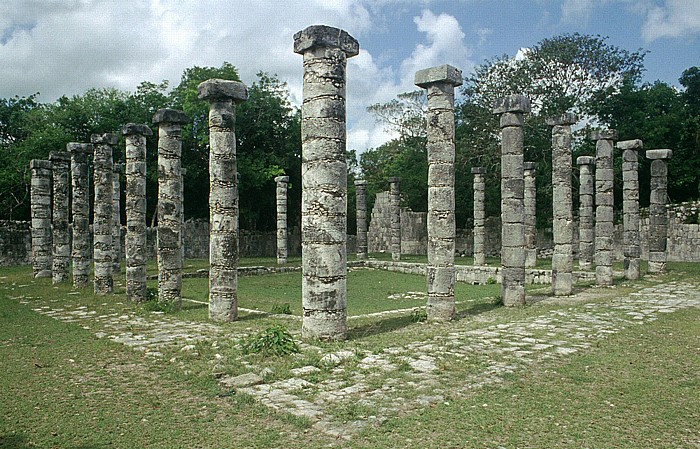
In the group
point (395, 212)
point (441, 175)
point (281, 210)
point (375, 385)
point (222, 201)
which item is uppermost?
point (441, 175)

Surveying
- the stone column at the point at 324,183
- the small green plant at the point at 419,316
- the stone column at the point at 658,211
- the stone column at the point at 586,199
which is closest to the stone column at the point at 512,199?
the small green plant at the point at 419,316

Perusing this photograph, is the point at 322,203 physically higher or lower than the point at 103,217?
higher

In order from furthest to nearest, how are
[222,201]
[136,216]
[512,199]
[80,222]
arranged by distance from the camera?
1. [80,222]
2. [136,216]
3. [512,199]
4. [222,201]

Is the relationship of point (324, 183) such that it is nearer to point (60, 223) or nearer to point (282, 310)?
point (282, 310)

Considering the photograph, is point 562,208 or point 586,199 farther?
point 586,199

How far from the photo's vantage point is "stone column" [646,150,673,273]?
22.3m

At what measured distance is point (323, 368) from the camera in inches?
323

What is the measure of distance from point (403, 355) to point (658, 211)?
17652 mm

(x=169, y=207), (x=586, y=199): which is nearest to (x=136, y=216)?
(x=169, y=207)

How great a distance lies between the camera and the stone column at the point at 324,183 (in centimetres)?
1001

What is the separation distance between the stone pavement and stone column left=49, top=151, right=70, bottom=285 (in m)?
6.28

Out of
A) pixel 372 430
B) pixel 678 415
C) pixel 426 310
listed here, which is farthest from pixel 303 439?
pixel 426 310

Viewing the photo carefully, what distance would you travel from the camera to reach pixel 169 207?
47.0 feet

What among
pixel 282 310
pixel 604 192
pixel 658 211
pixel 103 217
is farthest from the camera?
pixel 658 211
